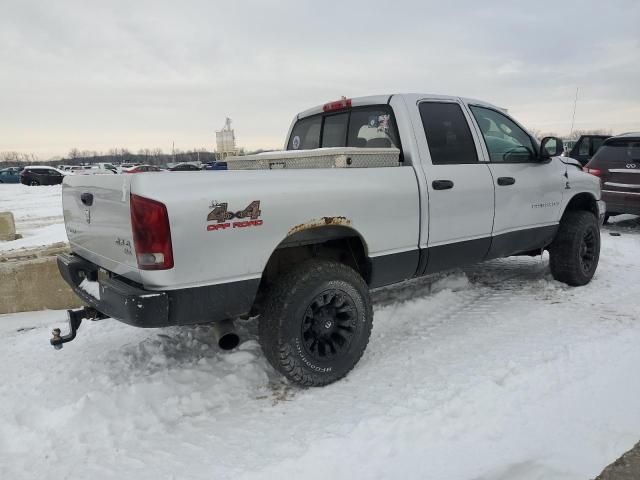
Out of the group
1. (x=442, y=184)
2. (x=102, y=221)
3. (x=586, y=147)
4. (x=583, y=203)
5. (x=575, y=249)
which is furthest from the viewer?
(x=586, y=147)

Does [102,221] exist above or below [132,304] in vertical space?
above

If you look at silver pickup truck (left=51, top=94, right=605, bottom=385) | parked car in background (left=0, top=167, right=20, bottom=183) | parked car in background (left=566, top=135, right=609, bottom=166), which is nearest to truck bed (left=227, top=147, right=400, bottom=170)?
silver pickup truck (left=51, top=94, right=605, bottom=385)

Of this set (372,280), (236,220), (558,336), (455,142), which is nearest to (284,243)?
(236,220)

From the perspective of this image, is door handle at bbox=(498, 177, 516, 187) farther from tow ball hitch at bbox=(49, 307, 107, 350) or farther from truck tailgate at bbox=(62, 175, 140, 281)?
tow ball hitch at bbox=(49, 307, 107, 350)

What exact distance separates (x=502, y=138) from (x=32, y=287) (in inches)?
190

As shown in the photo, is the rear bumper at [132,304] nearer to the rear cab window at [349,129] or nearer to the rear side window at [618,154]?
the rear cab window at [349,129]

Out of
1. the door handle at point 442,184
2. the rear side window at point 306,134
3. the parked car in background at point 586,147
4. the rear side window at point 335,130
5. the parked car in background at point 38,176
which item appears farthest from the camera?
the parked car in background at point 38,176

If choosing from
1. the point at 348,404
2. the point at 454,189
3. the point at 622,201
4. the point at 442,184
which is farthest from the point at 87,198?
the point at 622,201

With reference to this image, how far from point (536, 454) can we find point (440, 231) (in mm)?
1791

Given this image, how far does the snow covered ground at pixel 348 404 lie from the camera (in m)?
2.36

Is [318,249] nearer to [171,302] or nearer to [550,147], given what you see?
[171,302]

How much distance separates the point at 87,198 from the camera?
2955 mm

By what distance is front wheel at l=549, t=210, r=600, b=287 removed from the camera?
4945mm

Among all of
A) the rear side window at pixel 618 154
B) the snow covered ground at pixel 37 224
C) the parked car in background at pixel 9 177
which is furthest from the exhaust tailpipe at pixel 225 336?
the parked car in background at pixel 9 177
